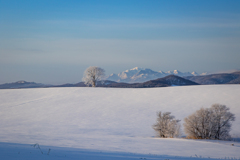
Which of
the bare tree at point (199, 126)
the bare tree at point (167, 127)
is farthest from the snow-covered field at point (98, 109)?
the bare tree at point (199, 126)

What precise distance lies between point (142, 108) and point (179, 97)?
7.82 meters

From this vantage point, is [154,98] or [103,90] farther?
[103,90]

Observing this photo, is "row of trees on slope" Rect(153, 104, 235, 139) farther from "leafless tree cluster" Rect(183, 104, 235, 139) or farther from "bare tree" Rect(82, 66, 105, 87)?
"bare tree" Rect(82, 66, 105, 87)

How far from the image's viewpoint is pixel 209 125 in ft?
60.8

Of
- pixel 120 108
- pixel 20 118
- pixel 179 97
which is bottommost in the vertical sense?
pixel 20 118

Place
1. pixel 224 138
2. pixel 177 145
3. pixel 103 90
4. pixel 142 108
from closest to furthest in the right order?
pixel 177 145 < pixel 224 138 < pixel 142 108 < pixel 103 90

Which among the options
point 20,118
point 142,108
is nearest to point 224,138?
point 142,108

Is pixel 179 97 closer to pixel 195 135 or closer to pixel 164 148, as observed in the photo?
pixel 195 135

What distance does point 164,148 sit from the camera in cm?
1335

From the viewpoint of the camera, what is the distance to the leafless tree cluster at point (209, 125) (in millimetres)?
18469

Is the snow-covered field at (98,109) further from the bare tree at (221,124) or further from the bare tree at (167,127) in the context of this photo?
the bare tree at (221,124)

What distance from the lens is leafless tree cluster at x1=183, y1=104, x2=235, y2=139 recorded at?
60.6 feet

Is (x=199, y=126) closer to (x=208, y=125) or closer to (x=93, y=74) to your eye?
(x=208, y=125)

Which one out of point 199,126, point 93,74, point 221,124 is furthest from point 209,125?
point 93,74
